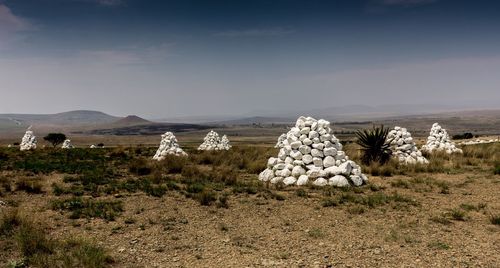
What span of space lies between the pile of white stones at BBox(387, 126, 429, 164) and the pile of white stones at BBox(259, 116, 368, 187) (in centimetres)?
510

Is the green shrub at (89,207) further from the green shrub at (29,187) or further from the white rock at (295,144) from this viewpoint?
the white rock at (295,144)

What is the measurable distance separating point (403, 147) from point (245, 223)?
11.5 m

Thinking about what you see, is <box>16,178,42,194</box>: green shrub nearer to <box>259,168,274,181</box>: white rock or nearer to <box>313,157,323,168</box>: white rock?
<box>259,168,274,181</box>: white rock

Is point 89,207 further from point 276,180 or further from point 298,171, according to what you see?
point 298,171

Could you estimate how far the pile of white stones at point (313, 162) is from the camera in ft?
39.9

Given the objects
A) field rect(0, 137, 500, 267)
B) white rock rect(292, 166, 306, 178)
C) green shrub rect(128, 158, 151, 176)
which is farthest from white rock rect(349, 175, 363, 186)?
green shrub rect(128, 158, 151, 176)

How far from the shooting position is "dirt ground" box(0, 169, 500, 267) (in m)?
6.04

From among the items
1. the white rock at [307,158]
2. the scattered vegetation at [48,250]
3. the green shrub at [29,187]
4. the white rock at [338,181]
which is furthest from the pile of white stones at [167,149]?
the scattered vegetation at [48,250]

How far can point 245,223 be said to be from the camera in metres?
8.04

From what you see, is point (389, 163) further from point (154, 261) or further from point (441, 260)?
point (154, 261)

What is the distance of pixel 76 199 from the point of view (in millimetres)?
9766

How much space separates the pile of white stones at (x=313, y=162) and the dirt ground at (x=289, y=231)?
176 cm

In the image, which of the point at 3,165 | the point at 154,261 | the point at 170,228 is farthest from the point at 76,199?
the point at 3,165

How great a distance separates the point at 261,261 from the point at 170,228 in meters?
2.46
